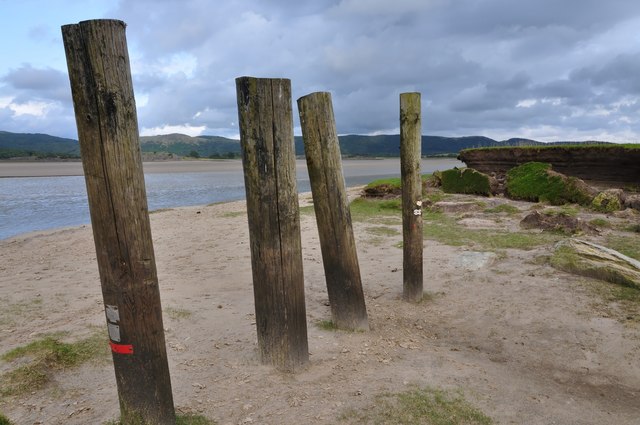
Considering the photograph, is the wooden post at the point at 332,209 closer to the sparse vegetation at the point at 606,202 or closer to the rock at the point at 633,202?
the sparse vegetation at the point at 606,202

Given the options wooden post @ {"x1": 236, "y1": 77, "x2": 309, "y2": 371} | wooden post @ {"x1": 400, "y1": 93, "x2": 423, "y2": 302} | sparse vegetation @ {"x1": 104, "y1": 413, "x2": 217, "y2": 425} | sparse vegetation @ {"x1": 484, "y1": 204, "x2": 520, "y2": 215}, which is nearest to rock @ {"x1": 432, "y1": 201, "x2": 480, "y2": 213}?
sparse vegetation @ {"x1": 484, "y1": 204, "x2": 520, "y2": 215}

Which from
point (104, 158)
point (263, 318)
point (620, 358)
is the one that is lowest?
point (620, 358)

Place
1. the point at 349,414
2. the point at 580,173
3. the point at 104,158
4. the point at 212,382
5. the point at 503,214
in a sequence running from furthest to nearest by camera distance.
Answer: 1. the point at 580,173
2. the point at 503,214
3. the point at 212,382
4. the point at 349,414
5. the point at 104,158

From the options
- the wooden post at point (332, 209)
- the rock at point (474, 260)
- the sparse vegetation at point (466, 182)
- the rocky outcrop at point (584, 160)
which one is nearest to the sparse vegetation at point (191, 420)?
the wooden post at point (332, 209)

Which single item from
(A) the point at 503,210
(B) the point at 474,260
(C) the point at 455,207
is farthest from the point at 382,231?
(A) the point at 503,210

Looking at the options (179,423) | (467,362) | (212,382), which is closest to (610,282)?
(467,362)

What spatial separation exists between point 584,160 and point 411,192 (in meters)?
14.8

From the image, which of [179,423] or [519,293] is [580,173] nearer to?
[519,293]

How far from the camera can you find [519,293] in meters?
7.62

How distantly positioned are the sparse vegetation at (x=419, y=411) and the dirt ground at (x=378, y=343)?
124 mm

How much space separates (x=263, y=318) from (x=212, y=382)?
0.79 m

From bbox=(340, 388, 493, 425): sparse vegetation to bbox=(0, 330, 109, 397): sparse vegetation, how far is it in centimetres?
298

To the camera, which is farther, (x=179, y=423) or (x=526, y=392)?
(x=526, y=392)

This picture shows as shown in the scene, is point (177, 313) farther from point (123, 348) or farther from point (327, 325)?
point (123, 348)
